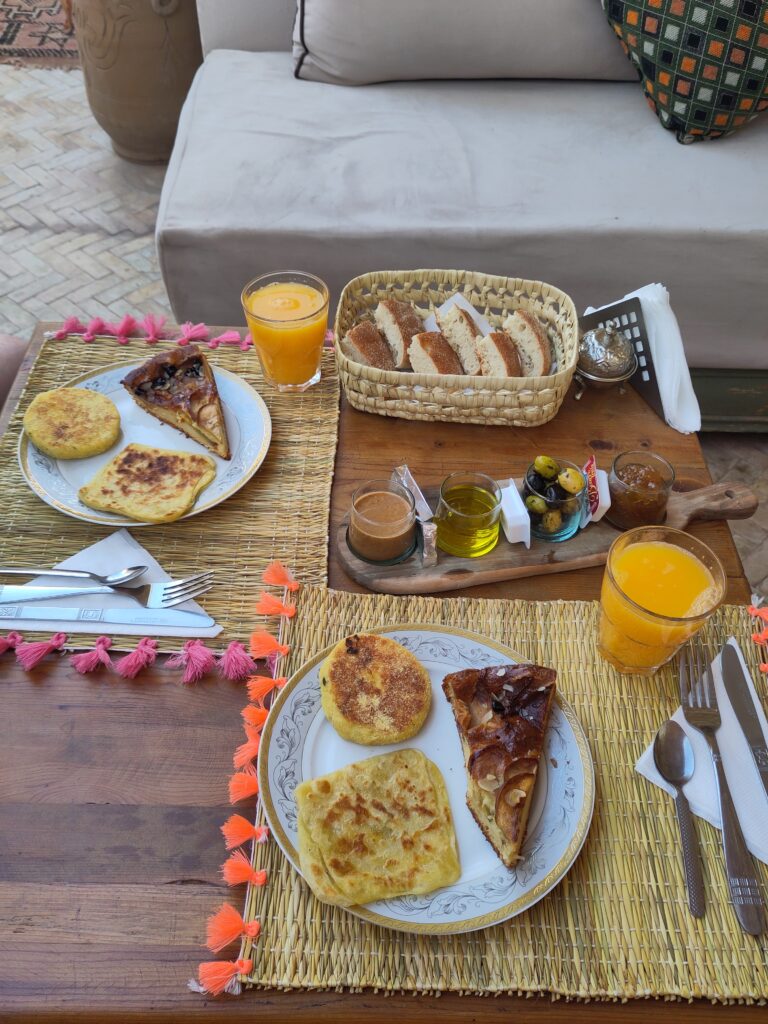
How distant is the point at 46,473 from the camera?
1189mm

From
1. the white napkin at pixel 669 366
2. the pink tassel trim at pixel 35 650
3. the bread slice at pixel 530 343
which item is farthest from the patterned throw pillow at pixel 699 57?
the pink tassel trim at pixel 35 650

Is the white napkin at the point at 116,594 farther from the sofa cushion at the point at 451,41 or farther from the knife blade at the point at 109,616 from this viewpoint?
the sofa cushion at the point at 451,41

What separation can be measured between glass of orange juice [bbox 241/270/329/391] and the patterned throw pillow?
1.36 m

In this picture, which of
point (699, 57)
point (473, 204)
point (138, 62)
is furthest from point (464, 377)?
point (138, 62)

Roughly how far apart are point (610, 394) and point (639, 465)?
0.25 metres

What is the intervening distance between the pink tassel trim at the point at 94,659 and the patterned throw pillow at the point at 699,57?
6.69 feet

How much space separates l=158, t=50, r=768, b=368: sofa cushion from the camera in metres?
1.95

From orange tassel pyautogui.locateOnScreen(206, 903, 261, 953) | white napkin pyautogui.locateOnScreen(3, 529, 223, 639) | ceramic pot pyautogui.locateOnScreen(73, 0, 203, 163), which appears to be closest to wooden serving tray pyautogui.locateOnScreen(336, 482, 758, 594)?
white napkin pyautogui.locateOnScreen(3, 529, 223, 639)

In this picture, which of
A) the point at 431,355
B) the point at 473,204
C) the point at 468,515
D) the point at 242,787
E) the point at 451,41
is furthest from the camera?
the point at 451,41

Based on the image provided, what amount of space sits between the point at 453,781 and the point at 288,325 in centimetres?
76

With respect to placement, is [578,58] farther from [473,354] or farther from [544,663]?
[544,663]

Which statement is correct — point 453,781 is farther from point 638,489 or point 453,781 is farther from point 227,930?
point 638,489

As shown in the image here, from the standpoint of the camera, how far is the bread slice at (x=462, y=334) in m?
1.35

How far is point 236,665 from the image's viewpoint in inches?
39.4
